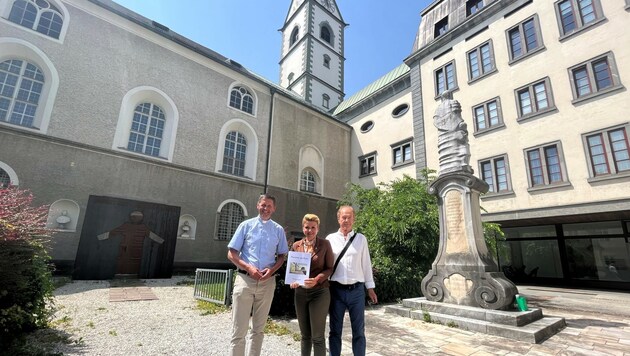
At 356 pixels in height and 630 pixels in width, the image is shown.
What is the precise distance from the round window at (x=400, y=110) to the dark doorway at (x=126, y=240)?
16.0m

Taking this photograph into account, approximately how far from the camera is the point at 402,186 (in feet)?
43.0

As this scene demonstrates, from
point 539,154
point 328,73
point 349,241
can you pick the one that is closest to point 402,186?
point 539,154

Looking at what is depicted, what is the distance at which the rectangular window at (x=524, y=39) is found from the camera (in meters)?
14.5

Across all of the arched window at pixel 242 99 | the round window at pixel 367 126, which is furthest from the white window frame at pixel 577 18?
the arched window at pixel 242 99

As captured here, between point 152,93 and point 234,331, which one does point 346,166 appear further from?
point 234,331

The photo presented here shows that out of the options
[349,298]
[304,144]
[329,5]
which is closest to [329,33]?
[329,5]

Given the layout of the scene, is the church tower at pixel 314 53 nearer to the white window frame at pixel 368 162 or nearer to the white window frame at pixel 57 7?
the white window frame at pixel 368 162

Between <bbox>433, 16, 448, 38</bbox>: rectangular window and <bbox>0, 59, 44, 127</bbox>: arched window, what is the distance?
71.7 ft

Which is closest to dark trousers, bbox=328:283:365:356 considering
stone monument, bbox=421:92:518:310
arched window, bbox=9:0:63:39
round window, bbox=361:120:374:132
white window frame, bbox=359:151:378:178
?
stone monument, bbox=421:92:518:310

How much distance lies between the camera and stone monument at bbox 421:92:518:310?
6426 millimetres

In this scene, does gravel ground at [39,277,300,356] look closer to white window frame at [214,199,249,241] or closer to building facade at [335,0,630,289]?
white window frame at [214,199,249,241]

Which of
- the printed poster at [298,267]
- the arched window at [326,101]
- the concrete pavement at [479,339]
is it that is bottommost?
the concrete pavement at [479,339]

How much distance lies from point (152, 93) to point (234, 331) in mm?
15502

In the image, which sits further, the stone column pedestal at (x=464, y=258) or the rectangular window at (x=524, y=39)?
the rectangular window at (x=524, y=39)
